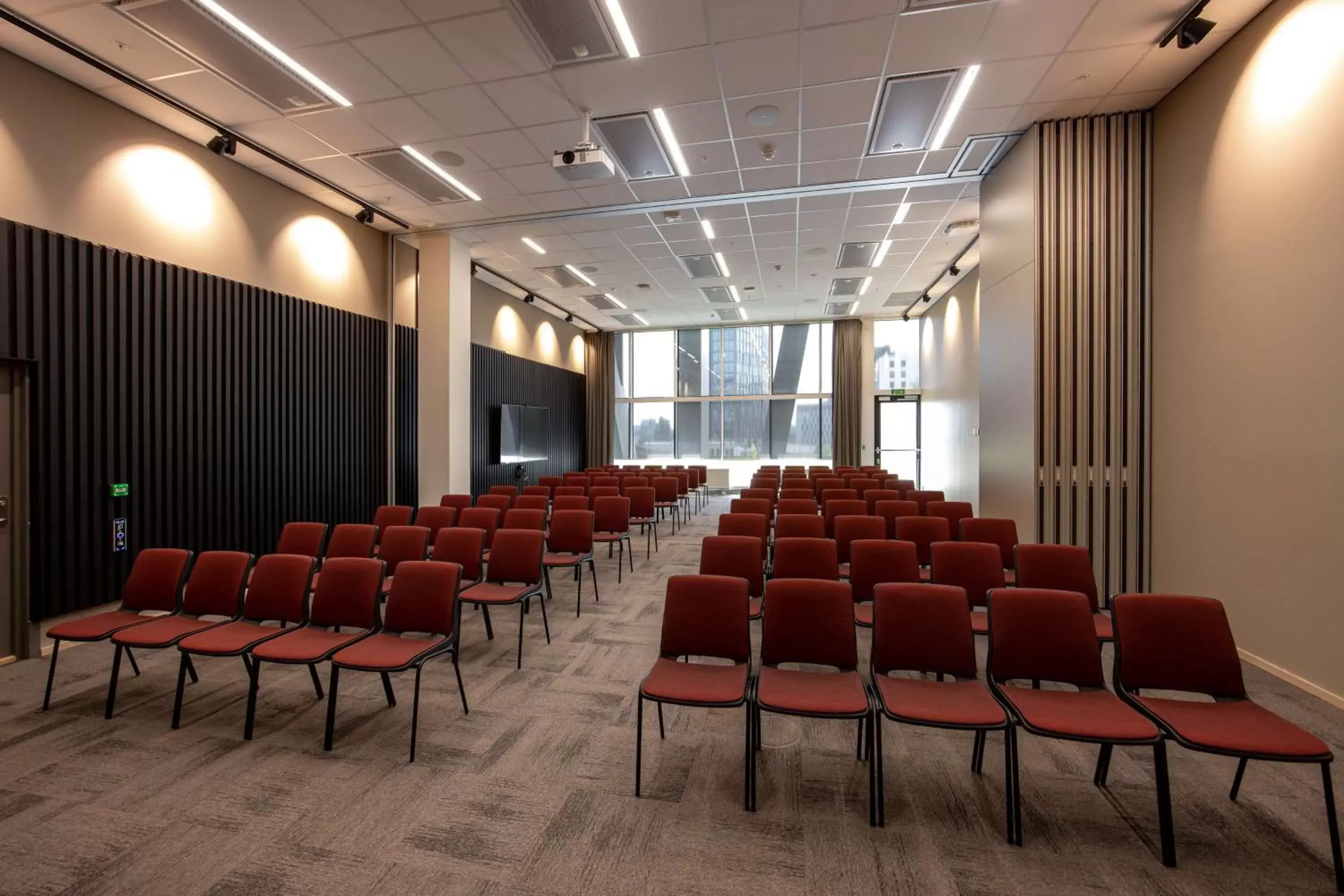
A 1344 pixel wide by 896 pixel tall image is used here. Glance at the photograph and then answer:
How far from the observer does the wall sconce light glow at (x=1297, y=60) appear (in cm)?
337

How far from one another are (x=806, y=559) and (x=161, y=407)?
5778 millimetres

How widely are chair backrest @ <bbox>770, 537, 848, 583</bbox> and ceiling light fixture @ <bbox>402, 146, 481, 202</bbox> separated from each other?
547 cm

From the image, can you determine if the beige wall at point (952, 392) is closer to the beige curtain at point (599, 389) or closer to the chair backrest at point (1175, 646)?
the chair backrest at point (1175, 646)

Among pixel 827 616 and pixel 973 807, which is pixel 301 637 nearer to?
pixel 827 616

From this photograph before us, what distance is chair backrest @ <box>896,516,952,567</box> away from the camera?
4.75 m

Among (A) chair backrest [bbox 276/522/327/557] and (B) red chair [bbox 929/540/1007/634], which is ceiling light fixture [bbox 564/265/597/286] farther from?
(B) red chair [bbox 929/540/1007/634]

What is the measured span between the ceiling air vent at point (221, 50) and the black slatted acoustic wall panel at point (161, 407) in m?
1.75

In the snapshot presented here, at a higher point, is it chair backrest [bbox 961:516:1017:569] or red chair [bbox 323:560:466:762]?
chair backrest [bbox 961:516:1017:569]

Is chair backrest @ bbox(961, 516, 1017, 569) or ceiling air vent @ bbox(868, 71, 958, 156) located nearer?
chair backrest @ bbox(961, 516, 1017, 569)

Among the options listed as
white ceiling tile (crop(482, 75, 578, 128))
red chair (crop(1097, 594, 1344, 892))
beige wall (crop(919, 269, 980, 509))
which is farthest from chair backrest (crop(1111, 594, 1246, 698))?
beige wall (crop(919, 269, 980, 509))

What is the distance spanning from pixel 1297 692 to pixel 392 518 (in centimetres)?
696

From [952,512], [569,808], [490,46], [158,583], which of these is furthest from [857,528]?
[158,583]

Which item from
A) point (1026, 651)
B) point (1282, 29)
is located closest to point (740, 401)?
point (1282, 29)

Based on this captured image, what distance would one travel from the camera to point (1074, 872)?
6.68ft
